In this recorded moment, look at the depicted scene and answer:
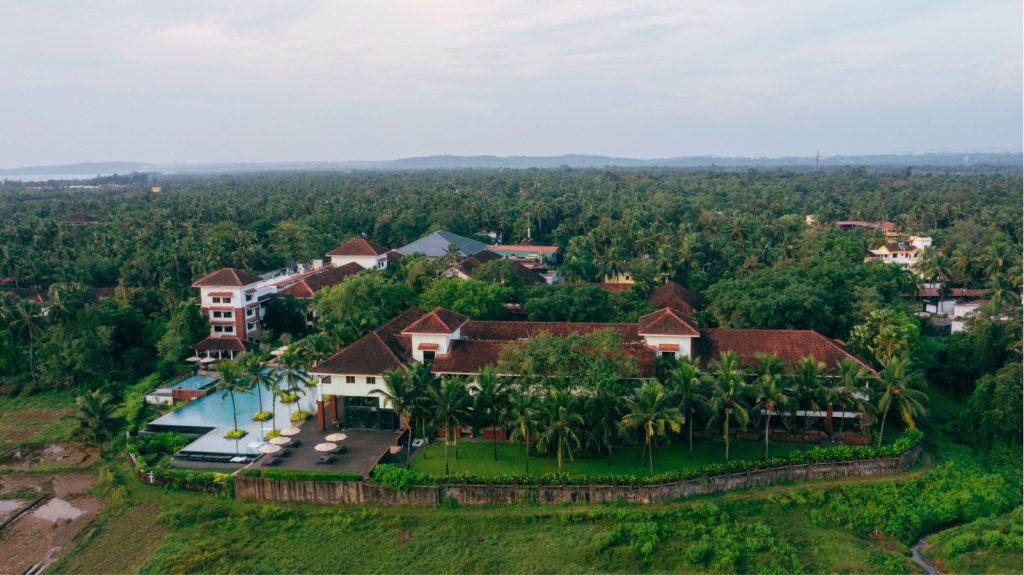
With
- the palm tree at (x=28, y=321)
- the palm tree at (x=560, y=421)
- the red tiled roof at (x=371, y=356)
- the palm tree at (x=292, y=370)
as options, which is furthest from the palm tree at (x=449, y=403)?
the palm tree at (x=28, y=321)

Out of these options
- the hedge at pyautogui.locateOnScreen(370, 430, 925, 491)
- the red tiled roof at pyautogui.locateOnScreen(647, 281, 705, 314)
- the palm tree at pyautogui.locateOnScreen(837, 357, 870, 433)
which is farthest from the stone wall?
the red tiled roof at pyautogui.locateOnScreen(647, 281, 705, 314)

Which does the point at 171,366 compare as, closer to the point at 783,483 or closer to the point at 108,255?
the point at 108,255

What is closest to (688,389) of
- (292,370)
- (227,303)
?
(292,370)

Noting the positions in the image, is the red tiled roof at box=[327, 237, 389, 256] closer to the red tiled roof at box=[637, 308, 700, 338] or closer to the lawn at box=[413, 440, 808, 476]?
the lawn at box=[413, 440, 808, 476]

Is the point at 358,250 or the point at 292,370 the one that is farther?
the point at 358,250

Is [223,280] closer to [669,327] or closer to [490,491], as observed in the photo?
[490,491]
